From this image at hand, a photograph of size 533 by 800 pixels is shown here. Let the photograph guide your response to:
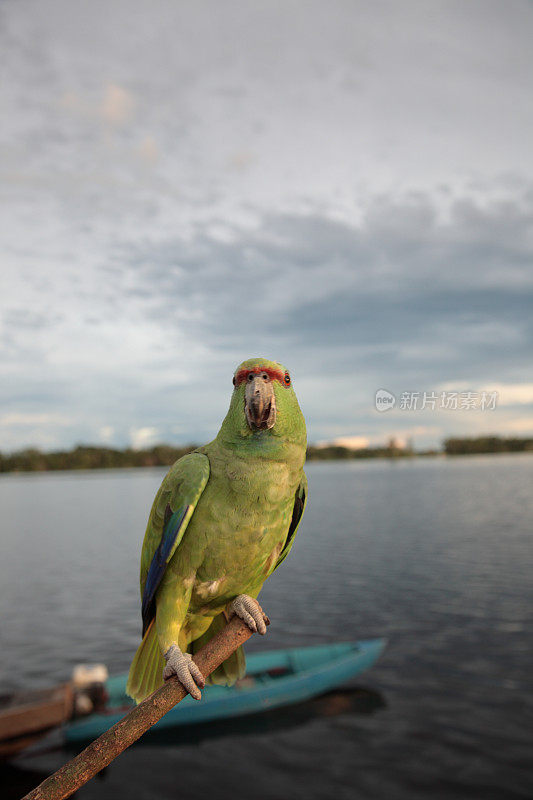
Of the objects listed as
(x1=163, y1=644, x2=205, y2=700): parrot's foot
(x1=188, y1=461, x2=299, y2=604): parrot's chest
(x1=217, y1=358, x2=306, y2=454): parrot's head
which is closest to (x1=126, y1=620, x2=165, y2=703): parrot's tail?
(x1=163, y1=644, x2=205, y2=700): parrot's foot

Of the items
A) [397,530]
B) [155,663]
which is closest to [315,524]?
[397,530]

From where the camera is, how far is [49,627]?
3328 cm

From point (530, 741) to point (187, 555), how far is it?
2184cm

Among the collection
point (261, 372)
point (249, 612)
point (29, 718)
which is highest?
point (261, 372)

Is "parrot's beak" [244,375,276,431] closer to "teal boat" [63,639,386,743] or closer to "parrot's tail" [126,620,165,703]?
"parrot's tail" [126,620,165,703]

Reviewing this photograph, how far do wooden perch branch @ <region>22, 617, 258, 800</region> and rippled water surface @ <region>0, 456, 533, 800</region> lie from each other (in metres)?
18.9

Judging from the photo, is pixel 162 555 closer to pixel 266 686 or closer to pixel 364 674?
pixel 266 686

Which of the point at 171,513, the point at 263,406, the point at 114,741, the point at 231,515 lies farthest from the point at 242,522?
the point at 114,741

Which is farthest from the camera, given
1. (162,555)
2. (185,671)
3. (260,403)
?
(162,555)

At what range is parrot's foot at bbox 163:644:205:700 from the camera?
2.99 meters

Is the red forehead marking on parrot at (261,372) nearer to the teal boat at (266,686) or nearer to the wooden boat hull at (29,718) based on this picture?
the wooden boat hull at (29,718)

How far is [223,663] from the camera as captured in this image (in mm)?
3977

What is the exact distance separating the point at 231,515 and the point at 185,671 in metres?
0.87

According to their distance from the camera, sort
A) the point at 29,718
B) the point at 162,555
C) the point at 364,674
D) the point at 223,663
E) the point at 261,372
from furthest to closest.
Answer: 1. the point at 364,674
2. the point at 29,718
3. the point at 223,663
4. the point at 162,555
5. the point at 261,372
